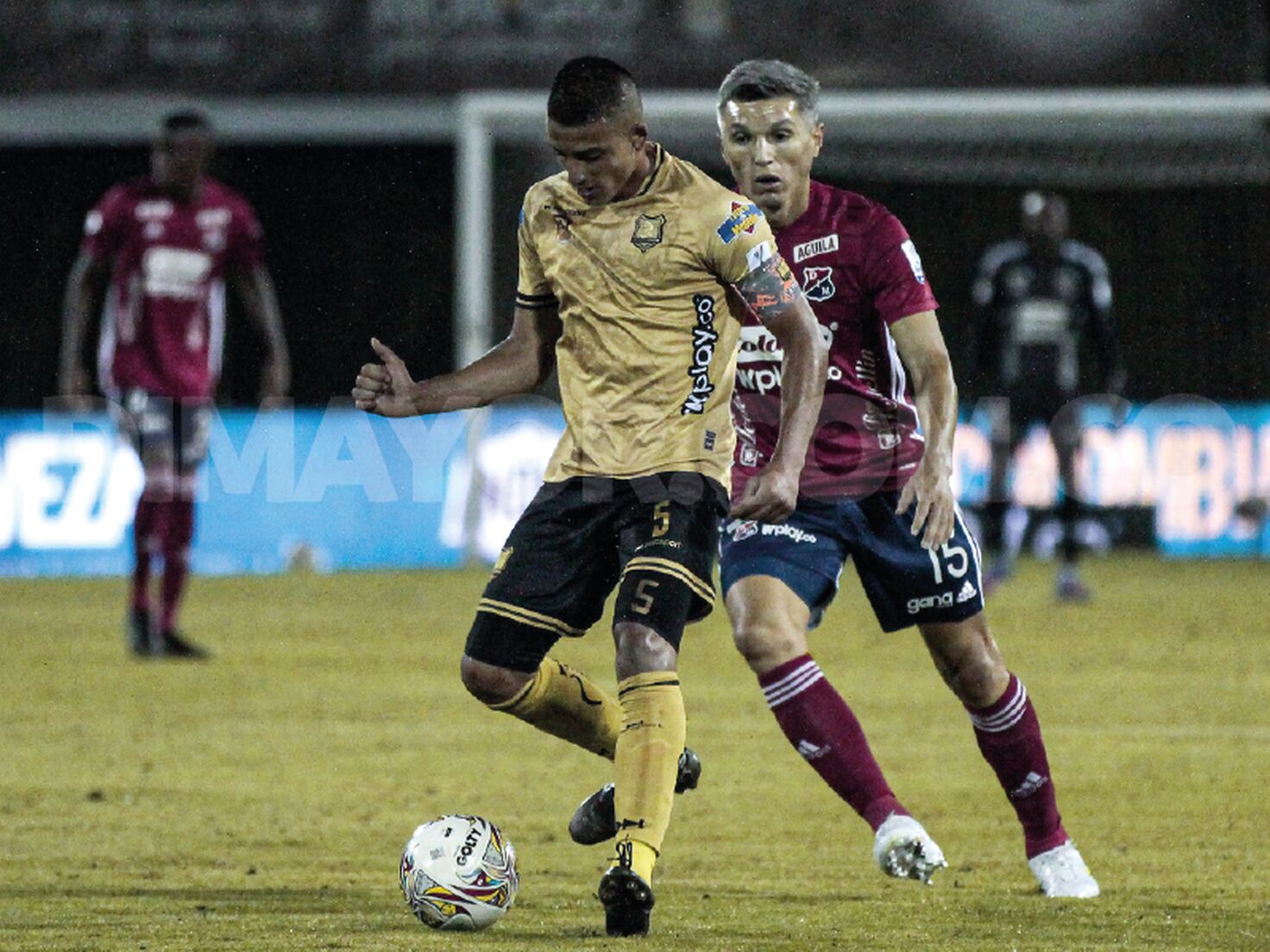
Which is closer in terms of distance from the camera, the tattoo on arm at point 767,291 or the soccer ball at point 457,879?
the soccer ball at point 457,879

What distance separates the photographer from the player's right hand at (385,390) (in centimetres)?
509

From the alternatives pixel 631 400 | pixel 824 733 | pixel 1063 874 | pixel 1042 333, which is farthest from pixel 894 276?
pixel 1042 333

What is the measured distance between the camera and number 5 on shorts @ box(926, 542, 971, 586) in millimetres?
5275

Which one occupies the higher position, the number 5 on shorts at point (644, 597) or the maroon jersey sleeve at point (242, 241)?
the number 5 on shorts at point (644, 597)

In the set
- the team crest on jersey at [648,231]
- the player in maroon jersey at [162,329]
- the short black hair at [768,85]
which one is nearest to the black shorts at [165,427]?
the player in maroon jersey at [162,329]

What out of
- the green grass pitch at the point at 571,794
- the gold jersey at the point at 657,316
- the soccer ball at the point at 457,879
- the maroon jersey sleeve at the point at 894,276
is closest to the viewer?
the soccer ball at the point at 457,879

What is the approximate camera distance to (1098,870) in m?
5.53

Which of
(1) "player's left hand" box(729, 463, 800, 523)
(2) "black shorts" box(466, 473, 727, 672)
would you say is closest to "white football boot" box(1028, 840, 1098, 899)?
(2) "black shorts" box(466, 473, 727, 672)

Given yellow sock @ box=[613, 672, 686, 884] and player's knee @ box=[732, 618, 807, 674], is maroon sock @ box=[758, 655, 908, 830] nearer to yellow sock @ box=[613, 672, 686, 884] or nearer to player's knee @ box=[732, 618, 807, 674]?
player's knee @ box=[732, 618, 807, 674]

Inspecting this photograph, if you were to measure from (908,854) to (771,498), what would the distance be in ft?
3.01

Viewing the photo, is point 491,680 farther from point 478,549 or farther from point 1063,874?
point 478,549

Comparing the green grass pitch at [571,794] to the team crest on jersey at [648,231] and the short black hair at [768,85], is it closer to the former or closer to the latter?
the team crest on jersey at [648,231]

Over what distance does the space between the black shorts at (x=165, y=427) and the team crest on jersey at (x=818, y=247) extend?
5.49 meters

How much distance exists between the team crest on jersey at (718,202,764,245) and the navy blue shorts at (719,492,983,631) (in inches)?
31.8
